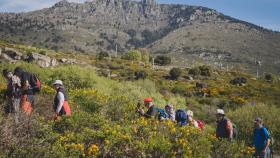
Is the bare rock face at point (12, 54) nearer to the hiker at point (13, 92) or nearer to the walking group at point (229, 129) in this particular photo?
the hiker at point (13, 92)

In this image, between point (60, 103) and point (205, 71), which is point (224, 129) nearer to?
point (60, 103)

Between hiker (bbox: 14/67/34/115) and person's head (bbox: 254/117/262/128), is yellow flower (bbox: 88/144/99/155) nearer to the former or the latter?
hiker (bbox: 14/67/34/115)

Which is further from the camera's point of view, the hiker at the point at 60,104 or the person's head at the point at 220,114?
the person's head at the point at 220,114

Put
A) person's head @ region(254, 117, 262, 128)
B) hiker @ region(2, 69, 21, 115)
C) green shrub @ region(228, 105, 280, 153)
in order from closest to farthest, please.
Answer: person's head @ region(254, 117, 262, 128)
hiker @ region(2, 69, 21, 115)
green shrub @ region(228, 105, 280, 153)

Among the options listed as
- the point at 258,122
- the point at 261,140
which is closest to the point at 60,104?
the point at 258,122

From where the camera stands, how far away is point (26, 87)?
1127cm

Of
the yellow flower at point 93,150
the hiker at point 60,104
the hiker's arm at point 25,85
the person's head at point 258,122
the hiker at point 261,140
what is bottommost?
the hiker at point 261,140

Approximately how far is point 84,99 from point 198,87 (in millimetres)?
34270

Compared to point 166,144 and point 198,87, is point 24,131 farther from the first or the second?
point 198,87

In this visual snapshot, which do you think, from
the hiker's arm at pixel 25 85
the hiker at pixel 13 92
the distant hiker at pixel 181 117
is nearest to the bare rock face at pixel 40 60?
the hiker at pixel 13 92

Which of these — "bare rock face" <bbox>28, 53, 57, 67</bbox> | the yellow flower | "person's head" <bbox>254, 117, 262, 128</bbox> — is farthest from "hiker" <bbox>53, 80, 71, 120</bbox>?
"bare rock face" <bbox>28, 53, 57, 67</bbox>

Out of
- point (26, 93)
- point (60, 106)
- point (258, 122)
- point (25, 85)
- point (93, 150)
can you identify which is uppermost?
point (25, 85)

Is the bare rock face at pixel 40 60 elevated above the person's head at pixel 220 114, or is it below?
below

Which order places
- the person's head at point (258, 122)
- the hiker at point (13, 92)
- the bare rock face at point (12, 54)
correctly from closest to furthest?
the person's head at point (258, 122), the hiker at point (13, 92), the bare rock face at point (12, 54)
